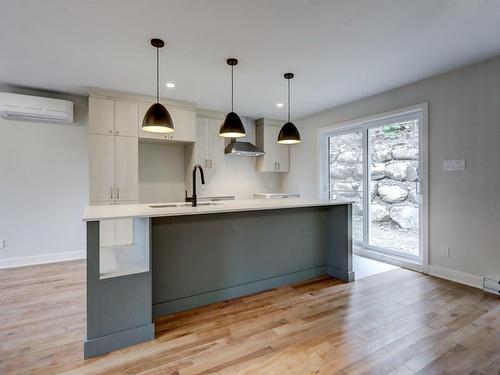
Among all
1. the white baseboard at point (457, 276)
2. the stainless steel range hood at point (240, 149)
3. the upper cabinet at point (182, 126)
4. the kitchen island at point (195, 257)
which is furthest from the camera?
the stainless steel range hood at point (240, 149)

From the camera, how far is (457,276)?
3283 millimetres

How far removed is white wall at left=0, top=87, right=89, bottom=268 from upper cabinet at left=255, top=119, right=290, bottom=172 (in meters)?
3.18

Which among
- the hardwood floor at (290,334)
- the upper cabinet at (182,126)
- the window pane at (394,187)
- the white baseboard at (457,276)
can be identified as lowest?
the hardwood floor at (290,334)

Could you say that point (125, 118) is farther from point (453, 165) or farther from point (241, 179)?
point (453, 165)

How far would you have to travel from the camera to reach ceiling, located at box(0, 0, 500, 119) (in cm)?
214

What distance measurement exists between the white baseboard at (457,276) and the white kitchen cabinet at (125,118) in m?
4.59

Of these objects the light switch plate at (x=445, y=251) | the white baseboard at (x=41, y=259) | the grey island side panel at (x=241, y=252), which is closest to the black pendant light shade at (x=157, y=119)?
the grey island side panel at (x=241, y=252)

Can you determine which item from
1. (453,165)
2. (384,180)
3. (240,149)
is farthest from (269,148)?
(453,165)

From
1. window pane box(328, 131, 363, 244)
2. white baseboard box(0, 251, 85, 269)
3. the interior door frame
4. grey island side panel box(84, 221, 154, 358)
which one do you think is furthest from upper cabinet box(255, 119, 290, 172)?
grey island side panel box(84, 221, 154, 358)

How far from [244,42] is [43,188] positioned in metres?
3.63

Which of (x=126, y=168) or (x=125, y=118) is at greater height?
(x=125, y=118)

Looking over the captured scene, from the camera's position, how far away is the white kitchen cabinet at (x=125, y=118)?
4.06 meters

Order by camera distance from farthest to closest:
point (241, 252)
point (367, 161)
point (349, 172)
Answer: point (349, 172) < point (367, 161) < point (241, 252)

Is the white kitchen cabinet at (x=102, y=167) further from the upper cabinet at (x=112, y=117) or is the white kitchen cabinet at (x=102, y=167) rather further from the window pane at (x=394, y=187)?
the window pane at (x=394, y=187)
